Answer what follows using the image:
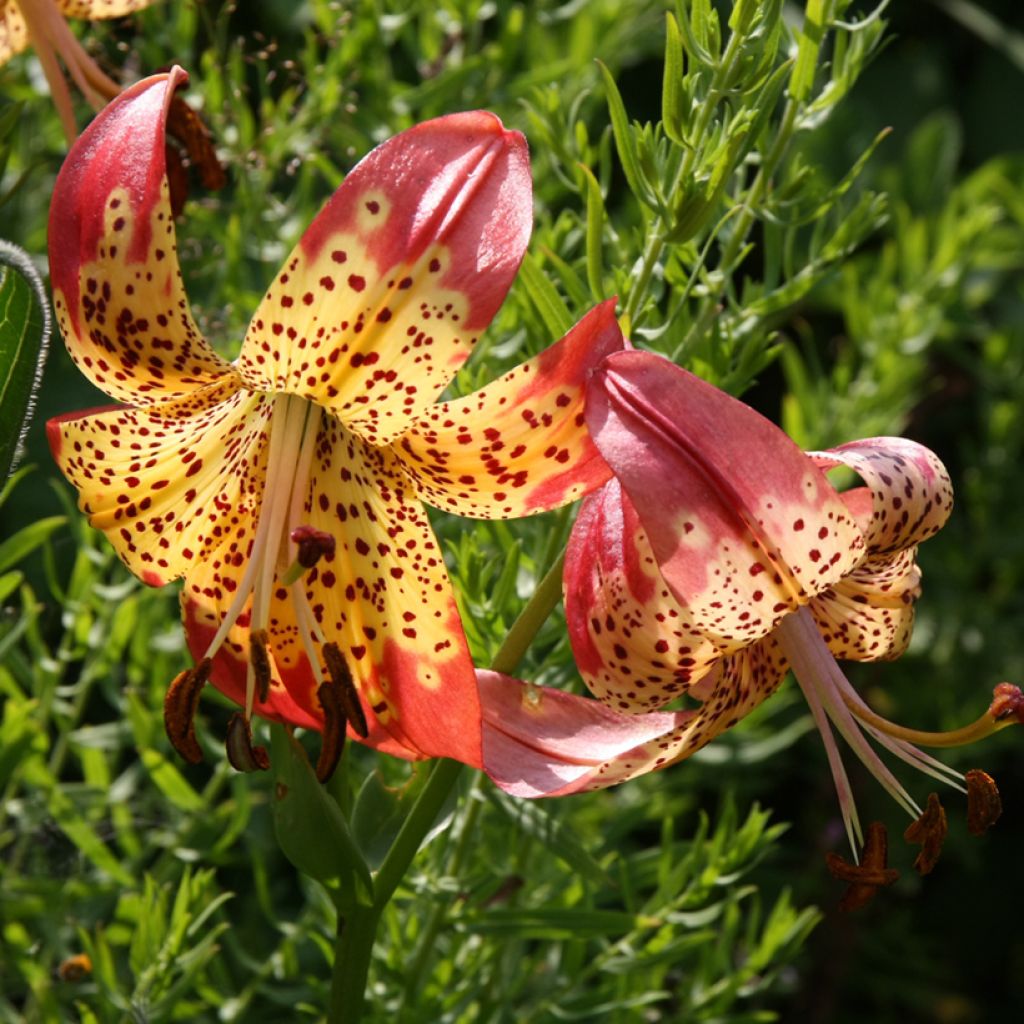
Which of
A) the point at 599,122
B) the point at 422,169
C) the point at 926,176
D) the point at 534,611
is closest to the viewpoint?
the point at 422,169

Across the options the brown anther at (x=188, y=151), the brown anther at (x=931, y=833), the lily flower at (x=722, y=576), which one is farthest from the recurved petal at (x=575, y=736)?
the brown anther at (x=188, y=151)

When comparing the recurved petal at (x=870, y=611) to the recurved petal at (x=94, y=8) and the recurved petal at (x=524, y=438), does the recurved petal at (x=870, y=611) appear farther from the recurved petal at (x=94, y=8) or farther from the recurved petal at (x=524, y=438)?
the recurved petal at (x=94, y=8)

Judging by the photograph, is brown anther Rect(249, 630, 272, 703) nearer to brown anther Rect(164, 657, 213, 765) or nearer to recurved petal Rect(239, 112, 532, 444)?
brown anther Rect(164, 657, 213, 765)

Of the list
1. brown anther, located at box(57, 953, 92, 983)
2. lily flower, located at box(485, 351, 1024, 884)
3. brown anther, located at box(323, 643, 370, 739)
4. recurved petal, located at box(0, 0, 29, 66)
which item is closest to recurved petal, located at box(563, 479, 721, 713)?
lily flower, located at box(485, 351, 1024, 884)

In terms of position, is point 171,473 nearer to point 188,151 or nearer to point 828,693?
point 188,151

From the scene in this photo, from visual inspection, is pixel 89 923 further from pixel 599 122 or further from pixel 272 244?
pixel 599 122

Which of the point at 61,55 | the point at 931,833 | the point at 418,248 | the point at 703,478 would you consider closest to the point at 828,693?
the point at 931,833

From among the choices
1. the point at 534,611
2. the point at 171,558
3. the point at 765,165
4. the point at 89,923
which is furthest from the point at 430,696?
the point at 89,923

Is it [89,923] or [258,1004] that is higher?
[89,923]
